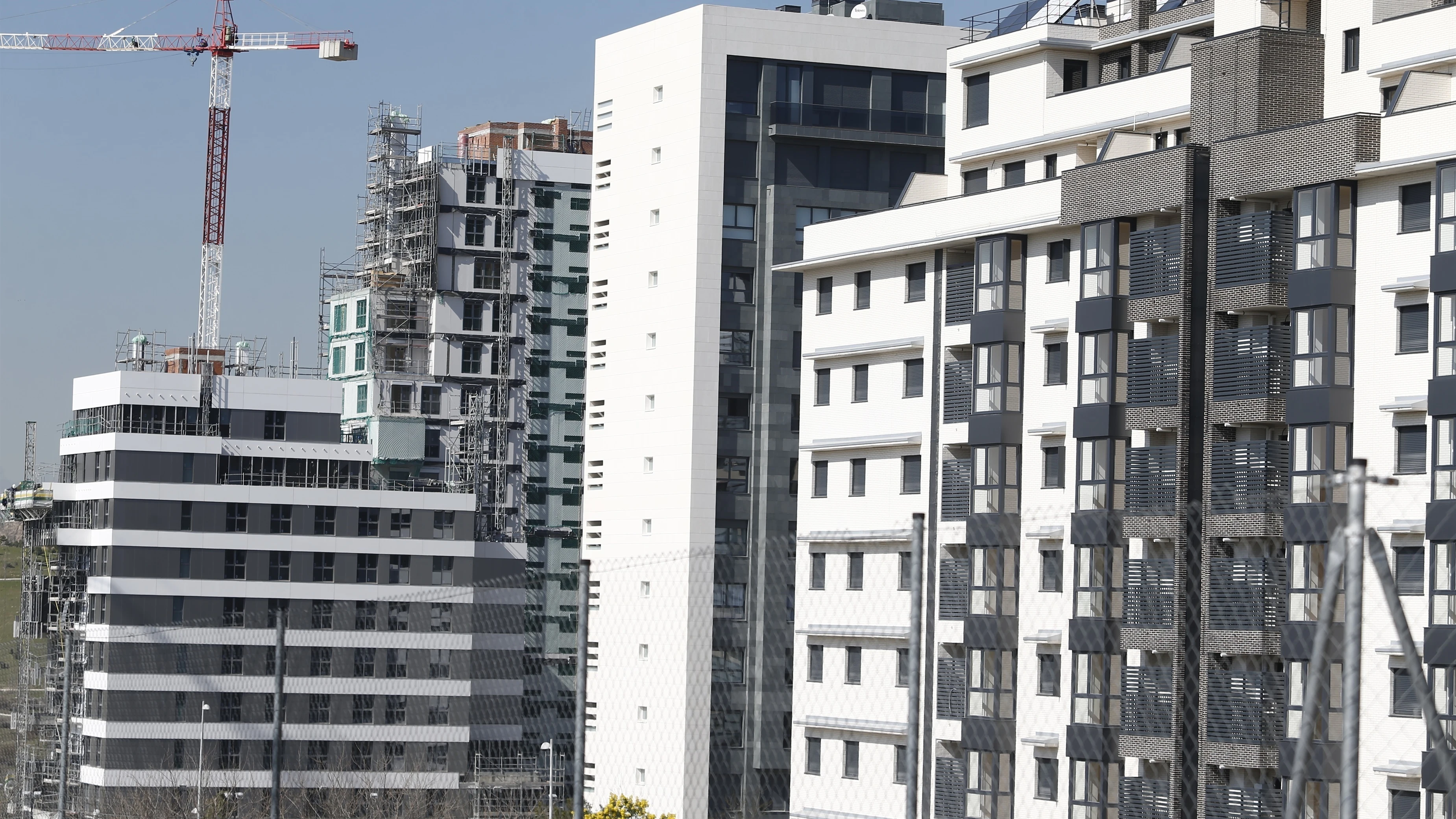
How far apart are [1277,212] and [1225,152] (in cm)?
170

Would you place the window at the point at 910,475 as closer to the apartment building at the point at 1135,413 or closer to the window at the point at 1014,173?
the apartment building at the point at 1135,413

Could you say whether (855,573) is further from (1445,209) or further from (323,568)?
(323,568)

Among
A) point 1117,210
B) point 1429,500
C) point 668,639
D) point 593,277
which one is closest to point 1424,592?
point 1429,500

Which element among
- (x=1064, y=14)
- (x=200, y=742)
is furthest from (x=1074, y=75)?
(x=200, y=742)

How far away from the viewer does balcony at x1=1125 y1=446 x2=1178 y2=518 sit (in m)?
42.8

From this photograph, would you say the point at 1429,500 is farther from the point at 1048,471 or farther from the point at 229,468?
the point at 229,468

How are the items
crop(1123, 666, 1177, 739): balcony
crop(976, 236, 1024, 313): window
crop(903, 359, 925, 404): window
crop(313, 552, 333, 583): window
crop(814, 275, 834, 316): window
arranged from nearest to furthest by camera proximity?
crop(1123, 666, 1177, 739): balcony
crop(976, 236, 1024, 313): window
crop(903, 359, 925, 404): window
crop(814, 275, 834, 316): window
crop(313, 552, 333, 583): window

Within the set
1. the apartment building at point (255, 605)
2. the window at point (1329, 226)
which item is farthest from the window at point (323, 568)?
the window at point (1329, 226)

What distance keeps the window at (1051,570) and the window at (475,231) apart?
7338 centimetres

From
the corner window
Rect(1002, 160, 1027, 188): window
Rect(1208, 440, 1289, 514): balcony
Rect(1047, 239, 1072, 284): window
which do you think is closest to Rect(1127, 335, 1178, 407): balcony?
Rect(1208, 440, 1289, 514): balcony

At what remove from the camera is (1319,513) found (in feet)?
123

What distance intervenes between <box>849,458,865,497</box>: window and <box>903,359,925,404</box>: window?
2.53 metres

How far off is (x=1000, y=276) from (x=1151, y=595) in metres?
9.74

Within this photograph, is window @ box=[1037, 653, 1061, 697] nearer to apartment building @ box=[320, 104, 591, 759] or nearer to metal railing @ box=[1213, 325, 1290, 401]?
metal railing @ box=[1213, 325, 1290, 401]
